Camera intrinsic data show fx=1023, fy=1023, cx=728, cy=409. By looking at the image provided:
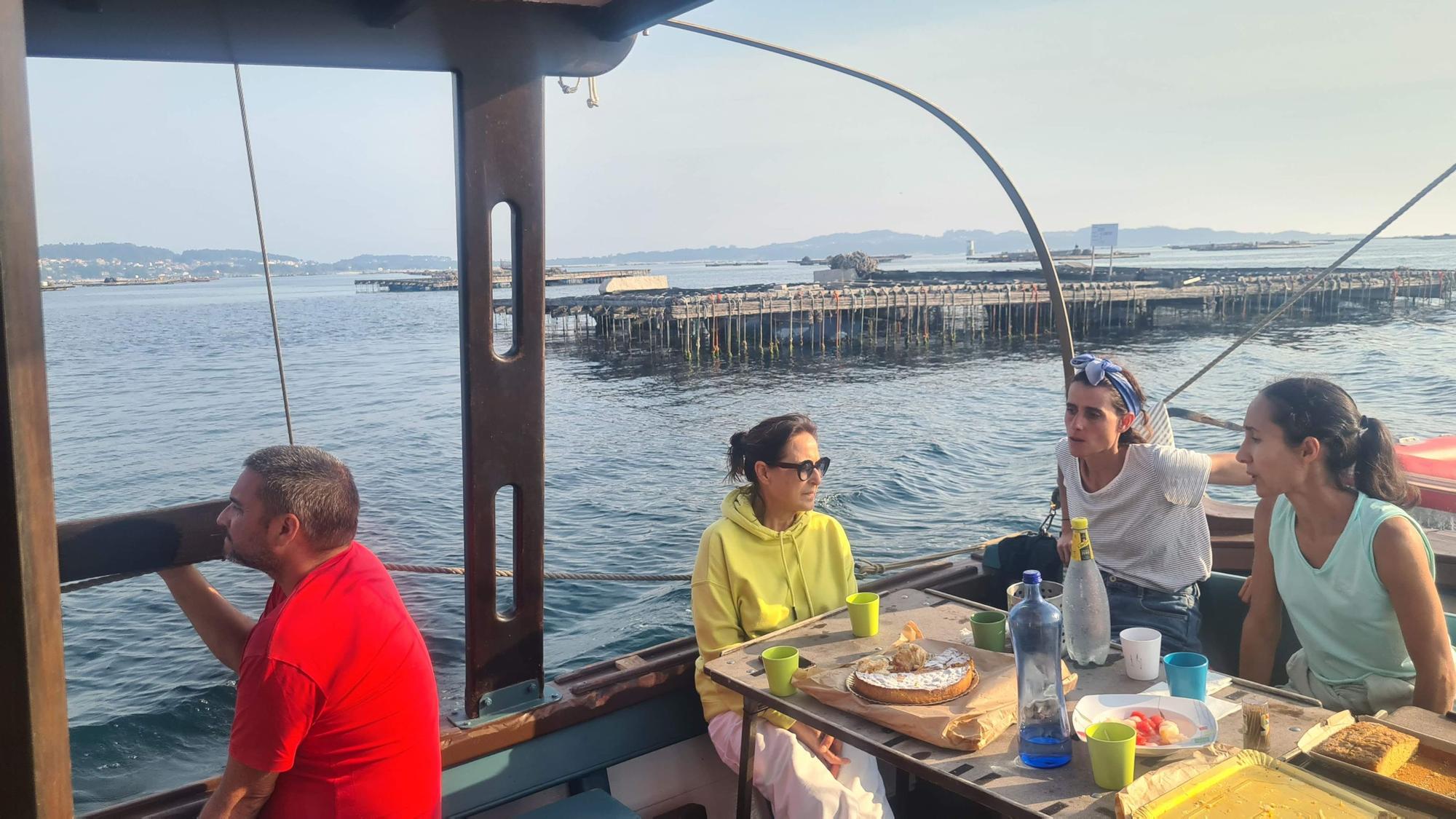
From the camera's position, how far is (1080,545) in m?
2.55

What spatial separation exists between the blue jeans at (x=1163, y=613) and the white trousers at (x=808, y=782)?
44.9 inches

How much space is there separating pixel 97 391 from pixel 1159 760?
152 ft

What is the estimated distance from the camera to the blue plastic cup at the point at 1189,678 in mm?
2385

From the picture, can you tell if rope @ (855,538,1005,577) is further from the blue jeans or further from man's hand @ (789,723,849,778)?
man's hand @ (789,723,849,778)

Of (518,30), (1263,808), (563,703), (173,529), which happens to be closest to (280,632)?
A: (173,529)

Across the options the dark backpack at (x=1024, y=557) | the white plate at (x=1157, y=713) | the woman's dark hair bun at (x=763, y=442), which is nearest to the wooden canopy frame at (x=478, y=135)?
the woman's dark hair bun at (x=763, y=442)

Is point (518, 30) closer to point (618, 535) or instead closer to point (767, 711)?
point (767, 711)

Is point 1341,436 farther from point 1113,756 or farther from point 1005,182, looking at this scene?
point 1005,182

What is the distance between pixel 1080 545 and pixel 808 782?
976mm

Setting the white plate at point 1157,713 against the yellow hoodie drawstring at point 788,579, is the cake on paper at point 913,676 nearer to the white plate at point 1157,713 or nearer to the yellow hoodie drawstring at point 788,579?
the white plate at point 1157,713

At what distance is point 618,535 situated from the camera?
64.4ft

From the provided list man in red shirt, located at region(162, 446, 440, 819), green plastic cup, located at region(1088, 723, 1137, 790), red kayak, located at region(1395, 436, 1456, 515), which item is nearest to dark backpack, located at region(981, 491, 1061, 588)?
green plastic cup, located at region(1088, 723, 1137, 790)

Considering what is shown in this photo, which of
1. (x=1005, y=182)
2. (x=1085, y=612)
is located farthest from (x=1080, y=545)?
(x=1005, y=182)

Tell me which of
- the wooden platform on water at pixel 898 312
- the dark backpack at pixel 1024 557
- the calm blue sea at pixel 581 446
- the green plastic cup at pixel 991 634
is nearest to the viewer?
the green plastic cup at pixel 991 634
